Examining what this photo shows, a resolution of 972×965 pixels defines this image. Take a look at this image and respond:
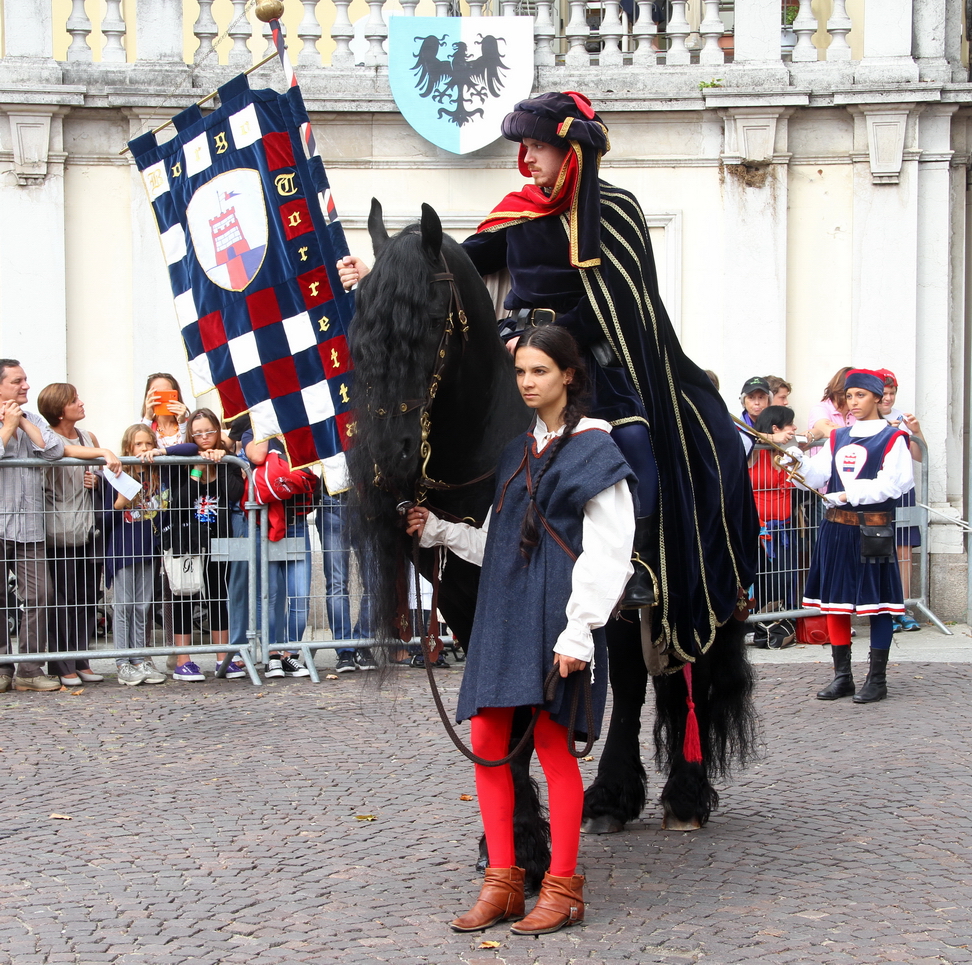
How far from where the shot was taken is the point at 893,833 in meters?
5.00

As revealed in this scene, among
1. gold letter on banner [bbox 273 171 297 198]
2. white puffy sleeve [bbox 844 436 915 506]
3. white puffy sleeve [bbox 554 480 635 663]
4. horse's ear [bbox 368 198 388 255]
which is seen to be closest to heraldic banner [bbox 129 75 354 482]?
gold letter on banner [bbox 273 171 297 198]

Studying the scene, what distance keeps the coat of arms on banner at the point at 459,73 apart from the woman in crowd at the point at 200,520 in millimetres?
4028

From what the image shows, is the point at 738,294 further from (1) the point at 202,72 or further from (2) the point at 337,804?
(2) the point at 337,804

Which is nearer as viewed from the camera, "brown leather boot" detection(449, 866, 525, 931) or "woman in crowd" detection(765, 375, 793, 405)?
"brown leather boot" detection(449, 866, 525, 931)

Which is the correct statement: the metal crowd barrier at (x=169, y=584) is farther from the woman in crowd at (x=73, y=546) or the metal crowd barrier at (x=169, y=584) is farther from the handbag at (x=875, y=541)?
the handbag at (x=875, y=541)

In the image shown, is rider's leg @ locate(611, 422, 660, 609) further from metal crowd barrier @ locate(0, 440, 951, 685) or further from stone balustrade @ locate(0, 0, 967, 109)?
stone balustrade @ locate(0, 0, 967, 109)

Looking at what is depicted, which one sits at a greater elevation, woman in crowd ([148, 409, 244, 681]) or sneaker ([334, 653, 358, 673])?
woman in crowd ([148, 409, 244, 681])

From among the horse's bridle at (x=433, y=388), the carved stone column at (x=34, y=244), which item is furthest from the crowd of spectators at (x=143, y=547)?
the horse's bridle at (x=433, y=388)

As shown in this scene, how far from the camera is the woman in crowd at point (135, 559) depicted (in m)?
8.38

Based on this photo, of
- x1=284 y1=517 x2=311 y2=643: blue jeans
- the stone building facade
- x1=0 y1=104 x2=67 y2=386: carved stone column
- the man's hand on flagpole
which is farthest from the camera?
the stone building facade

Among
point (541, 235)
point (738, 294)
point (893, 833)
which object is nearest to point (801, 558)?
point (738, 294)

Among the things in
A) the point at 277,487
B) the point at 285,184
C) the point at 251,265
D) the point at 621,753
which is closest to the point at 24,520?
the point at 277,487

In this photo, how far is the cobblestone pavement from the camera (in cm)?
Answer: 390

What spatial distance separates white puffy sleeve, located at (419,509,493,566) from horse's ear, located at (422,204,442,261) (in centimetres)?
76
